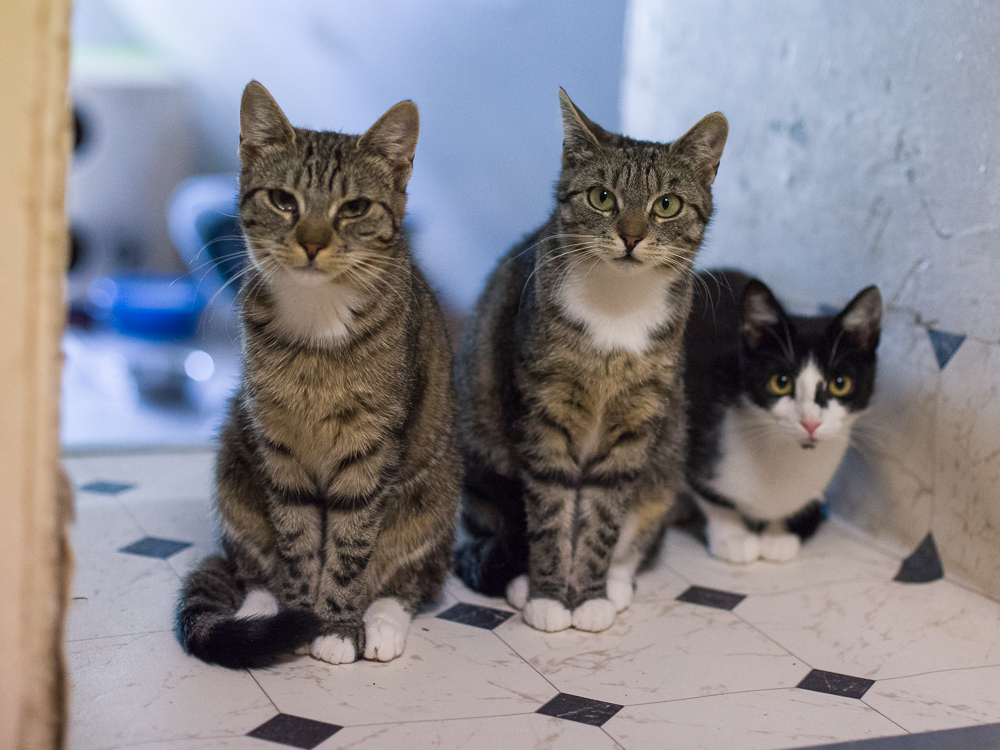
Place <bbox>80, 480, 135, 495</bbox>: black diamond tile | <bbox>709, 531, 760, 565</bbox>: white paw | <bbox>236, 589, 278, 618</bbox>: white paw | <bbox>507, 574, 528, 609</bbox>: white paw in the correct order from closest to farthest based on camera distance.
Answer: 1. <bbox>236, 589, 278, 618</bbox>: white paw
2. <bbox>507, 574, 528, 609</bbox>: white paw
3. <bbox>709, 531, 760, 565</bbox>: white paw
4. <bbox>80, 480, 135, 495</bbox>: black diamond tile

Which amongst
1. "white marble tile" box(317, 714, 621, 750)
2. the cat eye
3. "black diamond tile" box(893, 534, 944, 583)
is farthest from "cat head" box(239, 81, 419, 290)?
"black diamond tile" box(893, 534, 944, 583)

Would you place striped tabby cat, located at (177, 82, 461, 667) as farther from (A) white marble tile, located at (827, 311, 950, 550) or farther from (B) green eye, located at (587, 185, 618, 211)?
(A) white marble tile, located at (827, 311, 950, 550)

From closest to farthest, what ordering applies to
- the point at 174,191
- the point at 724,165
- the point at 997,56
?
the point at 997,56 < the point at 724,165 < the point at 174,191

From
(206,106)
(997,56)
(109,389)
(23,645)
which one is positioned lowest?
(109,389)

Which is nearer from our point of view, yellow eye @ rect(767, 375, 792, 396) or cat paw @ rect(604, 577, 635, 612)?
cat paw @ rect(604, 577, 635, 612)

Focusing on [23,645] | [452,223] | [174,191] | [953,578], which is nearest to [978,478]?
[953,578]

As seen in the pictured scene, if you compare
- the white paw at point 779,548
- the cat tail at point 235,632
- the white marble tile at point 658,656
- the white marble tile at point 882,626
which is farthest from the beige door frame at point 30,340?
the white paw at point 779,548

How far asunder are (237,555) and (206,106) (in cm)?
518

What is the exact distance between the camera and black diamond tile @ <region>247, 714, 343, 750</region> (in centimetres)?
155

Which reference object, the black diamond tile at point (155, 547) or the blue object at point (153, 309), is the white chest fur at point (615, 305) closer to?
the black diamond tile at point (155, 547)

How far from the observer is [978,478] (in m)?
2.29

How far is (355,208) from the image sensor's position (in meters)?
1.76

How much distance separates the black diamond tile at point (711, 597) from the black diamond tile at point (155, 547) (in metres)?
1.29

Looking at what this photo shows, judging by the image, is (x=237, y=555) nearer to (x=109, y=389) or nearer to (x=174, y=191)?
(x=109, y=389)
